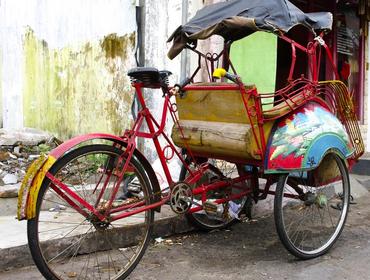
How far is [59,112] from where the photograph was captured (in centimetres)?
618

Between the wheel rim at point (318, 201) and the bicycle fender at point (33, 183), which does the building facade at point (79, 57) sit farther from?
the bicycle fender at point (33, 183)

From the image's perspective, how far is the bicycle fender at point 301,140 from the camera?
151 inches

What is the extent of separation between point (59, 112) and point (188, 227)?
235 centimetres

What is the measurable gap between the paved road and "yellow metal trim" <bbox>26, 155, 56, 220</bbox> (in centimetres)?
83

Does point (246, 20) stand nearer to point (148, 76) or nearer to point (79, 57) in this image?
point (148, 76)

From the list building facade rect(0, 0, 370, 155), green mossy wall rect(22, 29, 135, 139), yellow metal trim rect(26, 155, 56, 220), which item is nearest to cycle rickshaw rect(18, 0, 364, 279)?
yellow metal trim rect(26, 155, 56, 220)

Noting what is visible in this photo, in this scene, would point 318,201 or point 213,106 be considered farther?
point 318,201

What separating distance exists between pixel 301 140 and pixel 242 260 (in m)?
1.07

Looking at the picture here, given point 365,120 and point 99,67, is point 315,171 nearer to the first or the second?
point 99,67

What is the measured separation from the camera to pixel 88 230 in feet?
11.6

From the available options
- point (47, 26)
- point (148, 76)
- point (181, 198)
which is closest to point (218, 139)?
point (181, 198)

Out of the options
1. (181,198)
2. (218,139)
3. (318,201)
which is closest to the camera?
(181,198)

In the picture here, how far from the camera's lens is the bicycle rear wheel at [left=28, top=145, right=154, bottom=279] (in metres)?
3.18

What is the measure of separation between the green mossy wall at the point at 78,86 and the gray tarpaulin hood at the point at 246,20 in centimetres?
205
